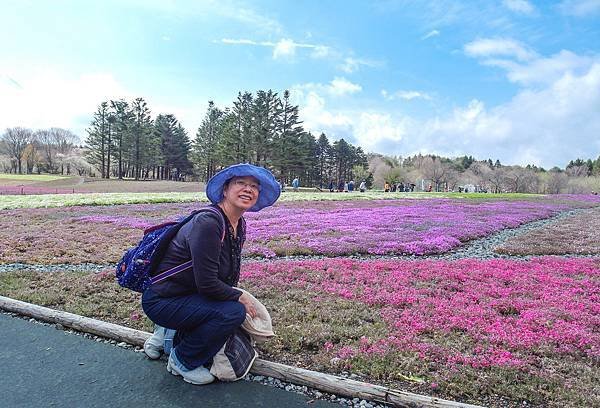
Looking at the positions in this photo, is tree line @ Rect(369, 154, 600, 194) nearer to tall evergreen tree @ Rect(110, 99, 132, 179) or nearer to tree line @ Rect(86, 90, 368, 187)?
tree line @ Rect(86, 90, 368, 187)

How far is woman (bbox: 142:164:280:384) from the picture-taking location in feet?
13.0

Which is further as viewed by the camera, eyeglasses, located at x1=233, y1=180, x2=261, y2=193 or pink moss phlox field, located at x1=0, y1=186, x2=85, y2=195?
pink moss phlox field, located at x1=0, y1=186, x2=85, y2=195

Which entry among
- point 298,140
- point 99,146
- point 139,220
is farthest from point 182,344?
point 99,146

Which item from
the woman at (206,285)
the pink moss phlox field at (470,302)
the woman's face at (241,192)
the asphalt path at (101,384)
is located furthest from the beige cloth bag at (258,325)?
the woman's face at (241,192)

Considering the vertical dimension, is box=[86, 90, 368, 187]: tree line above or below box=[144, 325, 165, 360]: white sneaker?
above

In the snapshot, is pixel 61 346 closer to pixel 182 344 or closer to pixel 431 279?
pixel 182 344

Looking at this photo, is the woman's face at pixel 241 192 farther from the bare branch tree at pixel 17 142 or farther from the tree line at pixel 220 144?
the bare branch tree at pixel 17 142

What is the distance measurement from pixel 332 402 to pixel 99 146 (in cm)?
8127

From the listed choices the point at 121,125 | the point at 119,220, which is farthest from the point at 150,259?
the point at 121,125

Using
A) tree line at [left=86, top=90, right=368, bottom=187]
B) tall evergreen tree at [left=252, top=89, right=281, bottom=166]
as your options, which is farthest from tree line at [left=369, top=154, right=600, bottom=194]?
tall evergreen tree at [left=252, top=89, right=281, bottom=166]

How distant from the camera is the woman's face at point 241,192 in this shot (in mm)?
4324

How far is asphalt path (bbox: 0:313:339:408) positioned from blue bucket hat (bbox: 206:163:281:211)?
190 centimetres

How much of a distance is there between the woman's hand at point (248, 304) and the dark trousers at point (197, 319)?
160 millimetres

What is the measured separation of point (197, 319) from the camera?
4.11 metres
